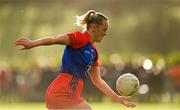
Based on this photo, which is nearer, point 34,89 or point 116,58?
point 34,89

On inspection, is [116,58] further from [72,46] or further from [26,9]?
[72,46]

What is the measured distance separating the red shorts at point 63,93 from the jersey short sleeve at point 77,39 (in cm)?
41

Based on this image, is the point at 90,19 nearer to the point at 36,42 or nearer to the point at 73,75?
the point at 73,75

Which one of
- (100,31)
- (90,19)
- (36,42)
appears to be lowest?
(36,42)

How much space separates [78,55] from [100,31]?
1.54ft

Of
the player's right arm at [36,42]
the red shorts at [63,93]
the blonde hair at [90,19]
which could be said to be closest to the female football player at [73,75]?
the red shorts at [63,93]

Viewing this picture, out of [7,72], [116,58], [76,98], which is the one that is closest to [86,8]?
[116,58]

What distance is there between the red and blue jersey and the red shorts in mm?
91

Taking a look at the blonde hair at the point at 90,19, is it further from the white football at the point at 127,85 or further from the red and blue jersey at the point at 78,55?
the white football at the point at 127,85

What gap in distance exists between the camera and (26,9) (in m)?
41.9

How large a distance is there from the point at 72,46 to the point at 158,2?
3141 centimetres

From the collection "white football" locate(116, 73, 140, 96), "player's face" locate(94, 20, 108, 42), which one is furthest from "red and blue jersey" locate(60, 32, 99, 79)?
"white football" locate(116, 73, 140, 96)

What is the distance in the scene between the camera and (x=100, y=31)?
10.5 meters

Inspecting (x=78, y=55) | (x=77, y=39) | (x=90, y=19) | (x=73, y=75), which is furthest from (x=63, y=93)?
(x=90, y=19)
